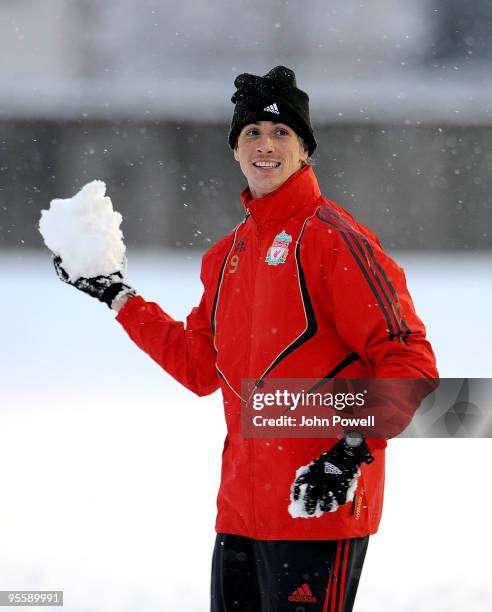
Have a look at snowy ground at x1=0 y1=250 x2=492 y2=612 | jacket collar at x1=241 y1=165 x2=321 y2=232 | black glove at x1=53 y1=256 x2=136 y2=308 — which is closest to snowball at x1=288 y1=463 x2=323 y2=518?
jacket collar at x1=241 y1=165 x2=321 y2=232

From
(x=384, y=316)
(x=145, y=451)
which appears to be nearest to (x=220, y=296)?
(x=384, y=316)

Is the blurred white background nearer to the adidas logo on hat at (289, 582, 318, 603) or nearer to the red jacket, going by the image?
the red jacket

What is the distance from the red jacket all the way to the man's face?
35mm

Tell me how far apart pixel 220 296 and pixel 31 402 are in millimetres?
2132

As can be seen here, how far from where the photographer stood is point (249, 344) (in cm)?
171

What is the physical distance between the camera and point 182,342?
200 centimetres

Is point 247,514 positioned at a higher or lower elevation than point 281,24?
lower

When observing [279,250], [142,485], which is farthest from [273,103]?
[142,485]

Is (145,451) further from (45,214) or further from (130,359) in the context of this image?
(45,214)

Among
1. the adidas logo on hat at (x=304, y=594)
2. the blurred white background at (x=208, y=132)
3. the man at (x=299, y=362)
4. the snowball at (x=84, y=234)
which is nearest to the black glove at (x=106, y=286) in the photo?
the snowball at (x=84, y=234)

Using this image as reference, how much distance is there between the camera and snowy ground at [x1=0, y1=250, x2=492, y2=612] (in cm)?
241

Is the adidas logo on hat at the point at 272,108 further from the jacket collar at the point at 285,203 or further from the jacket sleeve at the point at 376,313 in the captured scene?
the jacket sleeve at the point at 376,313

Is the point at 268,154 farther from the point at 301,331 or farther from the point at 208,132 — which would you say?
the point at 208,132

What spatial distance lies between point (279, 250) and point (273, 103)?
35 centimetres
